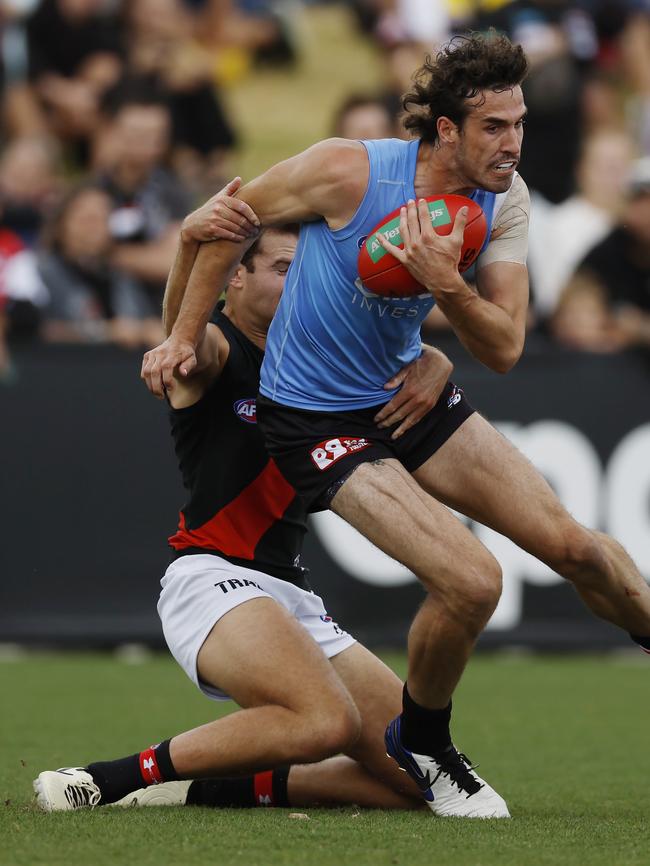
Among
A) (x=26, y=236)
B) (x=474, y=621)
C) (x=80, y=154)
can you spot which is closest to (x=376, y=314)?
(x=474, y=621)

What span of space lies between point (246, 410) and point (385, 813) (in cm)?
150

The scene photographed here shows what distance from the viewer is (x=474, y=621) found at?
4.93 metres

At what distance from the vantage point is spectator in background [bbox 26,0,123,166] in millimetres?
13352

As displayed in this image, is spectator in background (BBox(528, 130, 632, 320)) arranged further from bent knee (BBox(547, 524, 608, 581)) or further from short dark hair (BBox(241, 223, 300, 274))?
bent knee (BBox(547, 524, 608, 581))

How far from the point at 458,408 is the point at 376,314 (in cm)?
46

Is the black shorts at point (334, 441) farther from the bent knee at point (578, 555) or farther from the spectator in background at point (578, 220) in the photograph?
the spectator in background at point (578, 220)

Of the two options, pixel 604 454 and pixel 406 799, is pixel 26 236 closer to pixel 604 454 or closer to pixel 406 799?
pixel 604 454

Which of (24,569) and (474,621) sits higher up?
(474,621)

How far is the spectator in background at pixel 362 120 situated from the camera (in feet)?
35.4

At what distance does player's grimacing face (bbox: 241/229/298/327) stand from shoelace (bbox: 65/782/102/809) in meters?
1.81

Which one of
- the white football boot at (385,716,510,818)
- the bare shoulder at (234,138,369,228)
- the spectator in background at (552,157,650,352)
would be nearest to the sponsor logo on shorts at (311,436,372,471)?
the bare shoulder at (234,138,369,228)

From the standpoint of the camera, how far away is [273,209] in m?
5.23

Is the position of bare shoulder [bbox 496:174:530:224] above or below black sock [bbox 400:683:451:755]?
above

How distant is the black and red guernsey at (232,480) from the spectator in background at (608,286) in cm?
536
